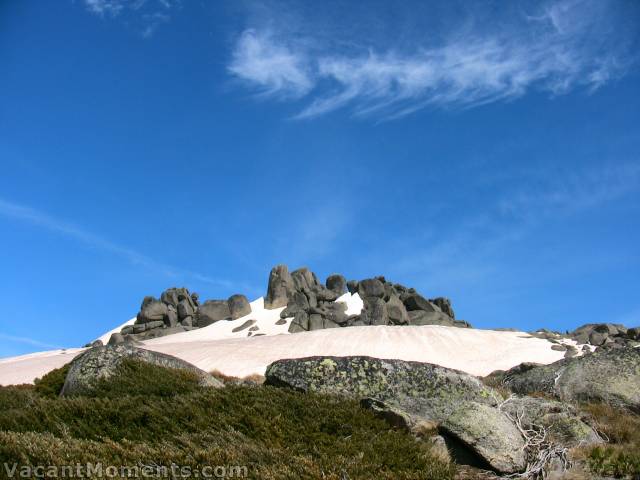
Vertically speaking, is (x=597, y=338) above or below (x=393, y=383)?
above

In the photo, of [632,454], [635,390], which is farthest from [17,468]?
[635,390]

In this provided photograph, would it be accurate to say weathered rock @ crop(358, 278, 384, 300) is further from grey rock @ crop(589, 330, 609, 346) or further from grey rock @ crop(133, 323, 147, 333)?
grey rock @ crop(133, 323, 147, 333)

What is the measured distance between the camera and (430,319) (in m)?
78.4

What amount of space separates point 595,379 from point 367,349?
40.2 meters

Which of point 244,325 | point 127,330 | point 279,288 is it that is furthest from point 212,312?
point 127,330

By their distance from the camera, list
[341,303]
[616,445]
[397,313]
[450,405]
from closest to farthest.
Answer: [616,445], [450,405], [397,313], [341,303]

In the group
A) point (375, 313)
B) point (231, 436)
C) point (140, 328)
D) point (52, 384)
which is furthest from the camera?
point (140, 328)

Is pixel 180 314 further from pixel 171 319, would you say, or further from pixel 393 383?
pixel 393 383

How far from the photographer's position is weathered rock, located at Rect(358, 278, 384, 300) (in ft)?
279

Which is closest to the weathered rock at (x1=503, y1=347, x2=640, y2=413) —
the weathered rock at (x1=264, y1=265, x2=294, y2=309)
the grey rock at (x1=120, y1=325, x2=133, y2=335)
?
the weathered rock at (x1=264, y1=265, x2=294, y2=309)

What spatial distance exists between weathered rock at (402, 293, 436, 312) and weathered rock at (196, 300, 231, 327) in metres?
24.2

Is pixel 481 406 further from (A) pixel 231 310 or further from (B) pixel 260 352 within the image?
(A) pixel 231 310

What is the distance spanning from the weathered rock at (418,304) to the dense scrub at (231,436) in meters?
72.2

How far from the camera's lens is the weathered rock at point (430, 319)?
7794cm
